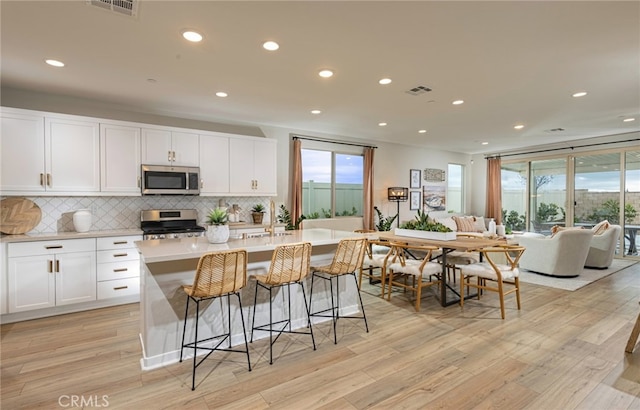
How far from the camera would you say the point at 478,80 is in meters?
3.71

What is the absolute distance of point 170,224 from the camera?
191 inches

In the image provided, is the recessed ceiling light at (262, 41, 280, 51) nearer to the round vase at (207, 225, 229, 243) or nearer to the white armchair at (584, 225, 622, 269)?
the round vase at (207, 225, 229, 243)

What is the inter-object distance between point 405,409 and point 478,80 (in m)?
3.44

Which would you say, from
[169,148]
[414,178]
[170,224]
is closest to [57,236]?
[170,224]

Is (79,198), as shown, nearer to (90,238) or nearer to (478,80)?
(90,238)

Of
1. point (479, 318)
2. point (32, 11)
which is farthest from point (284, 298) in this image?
point (32, 11)

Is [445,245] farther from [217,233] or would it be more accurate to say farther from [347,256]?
[217,233]

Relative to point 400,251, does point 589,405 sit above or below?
below

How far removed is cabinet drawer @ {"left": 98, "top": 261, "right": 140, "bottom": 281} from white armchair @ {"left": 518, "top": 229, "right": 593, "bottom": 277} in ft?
21.2

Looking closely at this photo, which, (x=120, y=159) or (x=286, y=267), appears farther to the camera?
(x=120, y=159)

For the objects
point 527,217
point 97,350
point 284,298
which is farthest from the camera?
point 527,217

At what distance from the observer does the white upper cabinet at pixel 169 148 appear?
4559mm

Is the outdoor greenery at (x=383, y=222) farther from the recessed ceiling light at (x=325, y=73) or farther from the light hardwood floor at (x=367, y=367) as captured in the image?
the recessed ceiling light at (x=325, y=73)

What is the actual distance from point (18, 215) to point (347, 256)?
4.07 metres
